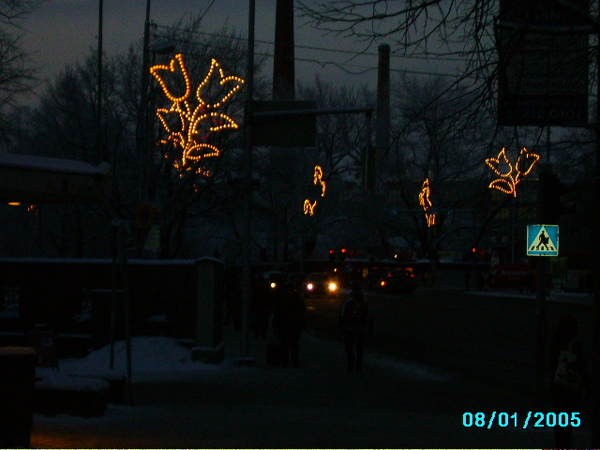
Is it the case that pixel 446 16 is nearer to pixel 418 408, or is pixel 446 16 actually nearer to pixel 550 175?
pixel 550 175

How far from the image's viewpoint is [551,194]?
11.9 m

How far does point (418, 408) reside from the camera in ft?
47.5

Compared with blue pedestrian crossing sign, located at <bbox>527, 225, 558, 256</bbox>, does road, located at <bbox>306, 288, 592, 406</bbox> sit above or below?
below

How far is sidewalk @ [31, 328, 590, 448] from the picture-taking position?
34.4ft

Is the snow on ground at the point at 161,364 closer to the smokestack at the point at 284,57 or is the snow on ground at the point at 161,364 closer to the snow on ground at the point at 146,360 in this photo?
the snow on ground at the point at 146,360

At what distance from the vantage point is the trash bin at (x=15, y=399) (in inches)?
356

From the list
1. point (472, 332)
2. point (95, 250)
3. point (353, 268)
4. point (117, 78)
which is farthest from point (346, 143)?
point (472, 332)

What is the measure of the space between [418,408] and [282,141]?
26.4 feet

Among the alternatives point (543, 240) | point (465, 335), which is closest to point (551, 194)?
point (543, 240)

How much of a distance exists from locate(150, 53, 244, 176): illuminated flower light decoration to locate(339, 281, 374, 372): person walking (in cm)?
690

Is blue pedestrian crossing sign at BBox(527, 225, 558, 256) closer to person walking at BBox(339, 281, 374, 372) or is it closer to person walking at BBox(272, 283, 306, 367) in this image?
→ person walking at BBox(339, 281, 374, 372)

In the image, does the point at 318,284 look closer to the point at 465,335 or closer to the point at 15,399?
the point at 465,335
